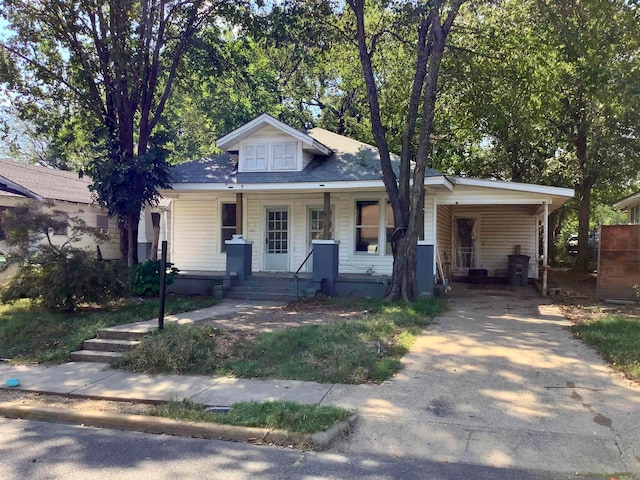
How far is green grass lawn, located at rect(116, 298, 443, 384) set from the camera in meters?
6.88

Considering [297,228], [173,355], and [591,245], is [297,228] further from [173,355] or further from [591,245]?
[591,245]

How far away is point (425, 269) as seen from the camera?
1359 centimetres

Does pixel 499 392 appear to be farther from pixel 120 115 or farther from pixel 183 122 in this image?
pixel 183 122

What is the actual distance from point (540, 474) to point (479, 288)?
13.3 m

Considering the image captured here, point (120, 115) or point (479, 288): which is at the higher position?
point (120, 115)

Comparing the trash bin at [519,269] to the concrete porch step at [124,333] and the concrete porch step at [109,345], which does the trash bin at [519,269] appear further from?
the concrete porch step at [109,345]

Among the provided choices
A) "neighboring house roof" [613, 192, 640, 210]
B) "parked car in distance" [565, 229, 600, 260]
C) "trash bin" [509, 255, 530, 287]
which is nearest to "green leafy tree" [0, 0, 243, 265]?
"trash bin" [509, 255, 530, 287]

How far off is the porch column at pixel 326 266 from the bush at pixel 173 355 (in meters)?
6.01

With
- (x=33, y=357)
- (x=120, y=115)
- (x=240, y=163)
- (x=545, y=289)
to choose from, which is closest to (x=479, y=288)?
(x=545, y=289)

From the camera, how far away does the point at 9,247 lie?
10633mm

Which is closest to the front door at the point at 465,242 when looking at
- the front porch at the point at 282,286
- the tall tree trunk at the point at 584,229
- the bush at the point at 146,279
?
the tall tree trunk at the point at 584,229

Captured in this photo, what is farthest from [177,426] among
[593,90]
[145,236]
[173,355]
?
[593,90]

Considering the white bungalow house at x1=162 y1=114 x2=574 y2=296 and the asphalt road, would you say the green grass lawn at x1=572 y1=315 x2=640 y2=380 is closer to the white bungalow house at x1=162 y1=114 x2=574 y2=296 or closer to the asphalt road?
the asphalt road

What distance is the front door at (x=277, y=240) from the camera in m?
16.3
